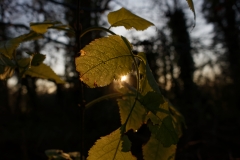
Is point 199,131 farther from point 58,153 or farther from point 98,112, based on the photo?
point 58,153

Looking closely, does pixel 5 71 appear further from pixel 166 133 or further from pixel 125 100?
pixel 166 133

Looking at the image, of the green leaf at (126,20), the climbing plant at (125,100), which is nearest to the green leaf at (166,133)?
the climbing plant at (125,100)

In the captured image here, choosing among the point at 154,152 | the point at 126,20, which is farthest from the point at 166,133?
the point at 126,20

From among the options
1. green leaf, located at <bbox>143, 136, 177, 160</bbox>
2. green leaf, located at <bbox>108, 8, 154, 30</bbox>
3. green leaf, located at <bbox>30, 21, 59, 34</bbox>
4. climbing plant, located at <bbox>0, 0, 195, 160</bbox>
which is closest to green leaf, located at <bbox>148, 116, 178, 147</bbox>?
climbing plant, located at <bbox>0, 0, 195, 160</bbox>

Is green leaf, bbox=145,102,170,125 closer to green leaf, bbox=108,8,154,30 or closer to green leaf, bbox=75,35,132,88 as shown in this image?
green leaf, bbox=75,35,132,88

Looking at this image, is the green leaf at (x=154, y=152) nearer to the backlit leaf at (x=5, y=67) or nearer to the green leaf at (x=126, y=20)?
the green leaf at (x=126, y=20)

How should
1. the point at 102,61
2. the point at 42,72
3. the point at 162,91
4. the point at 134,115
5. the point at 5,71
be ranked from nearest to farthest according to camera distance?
1. the point at 102,61
2. the point at 134,115
3. the point at 5,71
4. the point at 42,72
5. the point at 162,91

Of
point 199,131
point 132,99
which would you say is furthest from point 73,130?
point 132,99
